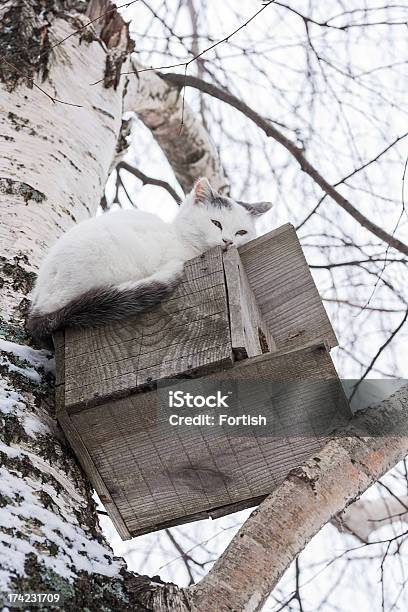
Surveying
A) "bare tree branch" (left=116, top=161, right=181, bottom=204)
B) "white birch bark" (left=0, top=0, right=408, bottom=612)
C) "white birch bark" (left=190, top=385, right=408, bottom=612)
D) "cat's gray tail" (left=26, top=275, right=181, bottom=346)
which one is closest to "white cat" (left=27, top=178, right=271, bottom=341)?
"cat's gray tail" (left=26, top=275, right=181, bottom=346)

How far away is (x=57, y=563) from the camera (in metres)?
1.11

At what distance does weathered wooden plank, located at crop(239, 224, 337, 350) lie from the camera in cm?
176

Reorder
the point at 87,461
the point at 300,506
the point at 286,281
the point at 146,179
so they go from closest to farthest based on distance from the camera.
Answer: the point at 300,506 → the point at 87,461 → the point at 286,281 → the point at 146,179

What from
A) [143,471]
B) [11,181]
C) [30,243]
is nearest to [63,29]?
[11,181]

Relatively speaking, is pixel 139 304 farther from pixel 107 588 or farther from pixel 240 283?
pixel 107 588

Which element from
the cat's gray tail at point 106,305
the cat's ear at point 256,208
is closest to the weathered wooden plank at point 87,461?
the cat's gray tail at point 106,305

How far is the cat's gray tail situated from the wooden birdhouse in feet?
0.08

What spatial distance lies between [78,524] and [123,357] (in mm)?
333

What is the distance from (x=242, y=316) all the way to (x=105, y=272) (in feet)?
1.08

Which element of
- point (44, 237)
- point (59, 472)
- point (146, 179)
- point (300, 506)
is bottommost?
point (300, 506)

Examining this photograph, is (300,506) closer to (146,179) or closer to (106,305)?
(106,305)

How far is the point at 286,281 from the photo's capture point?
5.82ft

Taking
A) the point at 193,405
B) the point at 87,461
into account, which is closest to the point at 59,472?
the point at 87,461

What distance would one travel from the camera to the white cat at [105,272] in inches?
58.7
